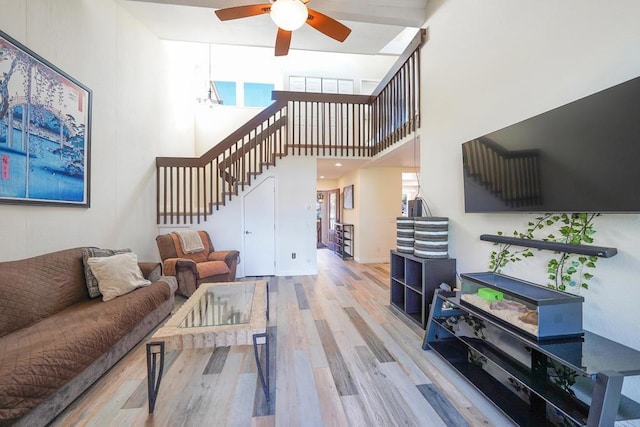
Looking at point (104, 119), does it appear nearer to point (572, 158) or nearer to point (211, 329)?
point (211, 329)

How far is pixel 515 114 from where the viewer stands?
6.66 ft

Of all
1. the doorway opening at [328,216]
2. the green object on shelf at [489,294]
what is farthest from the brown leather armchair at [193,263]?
the doorway opening at [328,216]

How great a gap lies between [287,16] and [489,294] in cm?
267

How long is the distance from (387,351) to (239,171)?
12.7ft

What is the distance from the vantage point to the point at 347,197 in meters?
7.13

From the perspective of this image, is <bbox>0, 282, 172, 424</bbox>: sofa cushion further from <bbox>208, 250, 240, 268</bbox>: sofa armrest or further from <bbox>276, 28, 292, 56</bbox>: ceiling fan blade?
<bbox>276, 28, 292, 56</bbox>: ceiling fan blade

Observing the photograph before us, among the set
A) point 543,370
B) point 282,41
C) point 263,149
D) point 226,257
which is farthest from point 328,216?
point 543,370

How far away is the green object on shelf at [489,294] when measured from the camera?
182 cm

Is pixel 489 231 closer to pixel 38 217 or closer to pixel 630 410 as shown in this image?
pixel 630 410

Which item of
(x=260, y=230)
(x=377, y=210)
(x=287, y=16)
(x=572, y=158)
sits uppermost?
(x=287, y=16)

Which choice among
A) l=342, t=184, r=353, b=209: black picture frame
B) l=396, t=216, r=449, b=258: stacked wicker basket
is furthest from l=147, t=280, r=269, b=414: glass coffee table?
l=342, t=184, r=353, b=209: black picture frame

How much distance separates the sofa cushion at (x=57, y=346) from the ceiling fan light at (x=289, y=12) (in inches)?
108

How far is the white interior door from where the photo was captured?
4918 mm

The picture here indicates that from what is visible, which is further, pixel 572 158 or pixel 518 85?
pixel 518 85
